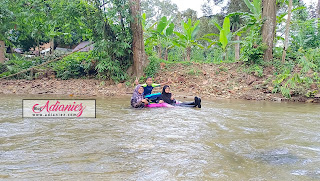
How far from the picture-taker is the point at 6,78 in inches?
557

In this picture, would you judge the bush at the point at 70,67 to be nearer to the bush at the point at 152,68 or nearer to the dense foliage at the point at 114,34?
the dense foliage at the point at 114,34

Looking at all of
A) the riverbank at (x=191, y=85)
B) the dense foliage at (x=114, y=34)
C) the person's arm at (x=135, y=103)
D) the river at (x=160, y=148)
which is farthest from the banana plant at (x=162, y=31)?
the river at (x=160, y=148)

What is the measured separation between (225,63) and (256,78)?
8.08 ft

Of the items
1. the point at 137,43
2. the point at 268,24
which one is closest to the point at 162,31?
the point at 137,43

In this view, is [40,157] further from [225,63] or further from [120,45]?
[225,63]

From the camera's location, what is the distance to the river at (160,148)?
296 cm

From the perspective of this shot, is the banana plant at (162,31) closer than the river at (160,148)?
No

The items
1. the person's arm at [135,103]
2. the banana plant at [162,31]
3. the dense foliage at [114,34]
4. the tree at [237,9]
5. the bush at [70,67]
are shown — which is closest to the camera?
the person's arm at [135,103]

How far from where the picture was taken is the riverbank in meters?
11.0

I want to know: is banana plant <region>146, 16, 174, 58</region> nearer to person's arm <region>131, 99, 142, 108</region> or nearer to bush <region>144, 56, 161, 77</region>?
bush <region>144, 56, 161, 77</region>

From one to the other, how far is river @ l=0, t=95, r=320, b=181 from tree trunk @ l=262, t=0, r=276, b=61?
21.3ft

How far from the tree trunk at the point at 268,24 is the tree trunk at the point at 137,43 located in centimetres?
575

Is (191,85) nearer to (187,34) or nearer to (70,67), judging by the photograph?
(187,34)

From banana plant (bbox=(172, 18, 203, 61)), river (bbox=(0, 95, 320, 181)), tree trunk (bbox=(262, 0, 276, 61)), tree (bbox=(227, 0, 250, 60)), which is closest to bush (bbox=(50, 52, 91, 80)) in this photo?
banana plant (bbox=(172, 18, 203, 61))
